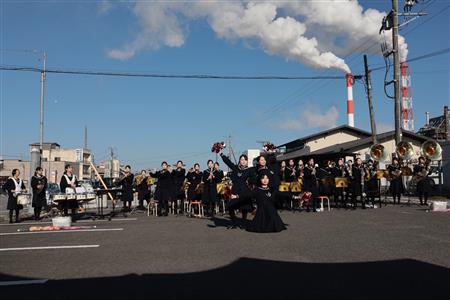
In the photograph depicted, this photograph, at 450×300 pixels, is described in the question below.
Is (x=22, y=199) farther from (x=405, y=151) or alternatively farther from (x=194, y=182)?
(x=405, y=151)

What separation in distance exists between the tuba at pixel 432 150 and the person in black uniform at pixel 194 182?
966 centimetres

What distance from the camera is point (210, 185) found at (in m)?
16.6

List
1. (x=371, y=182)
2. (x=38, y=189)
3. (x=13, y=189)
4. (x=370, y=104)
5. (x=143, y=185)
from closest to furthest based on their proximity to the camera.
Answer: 1. (x=13, y=189)
2. (x=38, y=189)
3. (x=371, y=182)
4. (x=143, y=185)
5. (x=370, y=104)

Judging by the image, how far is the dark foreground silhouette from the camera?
5.29 meters

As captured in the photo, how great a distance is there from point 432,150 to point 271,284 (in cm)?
1533

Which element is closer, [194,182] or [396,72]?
[194,182]

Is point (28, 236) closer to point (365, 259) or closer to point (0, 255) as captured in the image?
point (0, 255)

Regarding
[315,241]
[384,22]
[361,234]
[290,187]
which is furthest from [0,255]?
[384,22]

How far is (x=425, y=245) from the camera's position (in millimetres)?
8352

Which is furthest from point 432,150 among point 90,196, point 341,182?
point 90,196

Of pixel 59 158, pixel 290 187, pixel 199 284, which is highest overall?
pixel 59 158

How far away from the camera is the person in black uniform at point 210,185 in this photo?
16.0 metres

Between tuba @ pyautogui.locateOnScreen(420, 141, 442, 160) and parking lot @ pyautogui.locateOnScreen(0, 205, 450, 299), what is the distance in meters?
7.71

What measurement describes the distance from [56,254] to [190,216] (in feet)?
27.5
